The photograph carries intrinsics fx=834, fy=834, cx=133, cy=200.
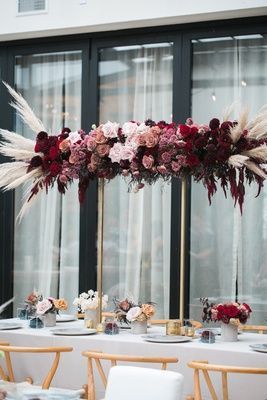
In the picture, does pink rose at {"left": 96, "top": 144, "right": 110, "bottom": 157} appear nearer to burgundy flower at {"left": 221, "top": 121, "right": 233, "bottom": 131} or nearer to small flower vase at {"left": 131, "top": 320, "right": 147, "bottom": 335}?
burgundy flower at {"left": 221, "top": 121, "right": 233, "bottom": 131}

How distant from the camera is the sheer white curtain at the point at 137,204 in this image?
7223 mm

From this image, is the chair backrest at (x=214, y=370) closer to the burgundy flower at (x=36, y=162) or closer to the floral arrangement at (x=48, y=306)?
the floral arrangement at (x=48, y=306)

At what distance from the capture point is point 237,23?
7008mm

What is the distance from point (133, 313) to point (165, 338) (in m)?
0.38

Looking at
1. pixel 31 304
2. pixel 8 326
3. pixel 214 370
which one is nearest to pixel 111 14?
pixel 31 304

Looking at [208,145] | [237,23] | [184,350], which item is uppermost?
[237,23]

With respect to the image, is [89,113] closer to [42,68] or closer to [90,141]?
[42,68]

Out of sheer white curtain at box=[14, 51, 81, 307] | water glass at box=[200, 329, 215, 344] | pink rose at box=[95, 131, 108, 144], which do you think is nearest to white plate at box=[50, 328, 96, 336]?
water glass at box=[200, 329, 215, 344]

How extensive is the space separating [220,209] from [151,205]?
24.8 inches

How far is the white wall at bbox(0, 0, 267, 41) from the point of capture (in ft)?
22.4

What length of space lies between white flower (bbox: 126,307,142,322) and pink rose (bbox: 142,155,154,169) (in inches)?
38.6

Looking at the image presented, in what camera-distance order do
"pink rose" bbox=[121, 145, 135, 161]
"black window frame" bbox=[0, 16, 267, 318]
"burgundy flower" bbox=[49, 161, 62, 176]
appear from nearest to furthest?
1. "pink rose" bbox=[121, 145, 135, 161]
2. "burgundy flower" bbox=[49, 161, 62, 176]
3. "black window frame" bbox=[0, 16, 267, 318]

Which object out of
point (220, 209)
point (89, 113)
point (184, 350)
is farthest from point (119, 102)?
point (184, 350)

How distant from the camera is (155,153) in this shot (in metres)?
5.59
